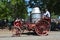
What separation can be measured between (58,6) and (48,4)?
1409 millimetres

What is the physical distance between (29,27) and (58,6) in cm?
1175

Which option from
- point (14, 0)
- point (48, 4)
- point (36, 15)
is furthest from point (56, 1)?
point (36, 15)

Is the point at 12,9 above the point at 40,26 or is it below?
above

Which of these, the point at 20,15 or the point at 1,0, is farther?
the point at 1,0

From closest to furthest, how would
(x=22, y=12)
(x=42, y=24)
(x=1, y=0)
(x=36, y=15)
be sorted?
(x=42, y=24), (x=36, y=15), (x=22, y=12), (x=1, y=0)

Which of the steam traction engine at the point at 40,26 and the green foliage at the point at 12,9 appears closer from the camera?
the steam traction engine at the point at 40,26

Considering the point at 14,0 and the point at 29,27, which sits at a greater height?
the point at 14,0

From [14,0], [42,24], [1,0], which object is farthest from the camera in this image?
[1,0]

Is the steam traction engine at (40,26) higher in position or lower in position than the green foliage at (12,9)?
lower

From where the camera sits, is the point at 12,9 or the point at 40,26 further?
the point at 12,9

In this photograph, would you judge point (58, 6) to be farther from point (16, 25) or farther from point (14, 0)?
point (16, 25)

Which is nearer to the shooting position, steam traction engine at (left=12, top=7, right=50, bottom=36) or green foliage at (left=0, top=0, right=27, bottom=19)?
steam traction engine at (left=12, top=7, right=50, bottom=36)

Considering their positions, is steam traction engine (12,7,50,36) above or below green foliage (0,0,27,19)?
below

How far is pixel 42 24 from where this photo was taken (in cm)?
1667
